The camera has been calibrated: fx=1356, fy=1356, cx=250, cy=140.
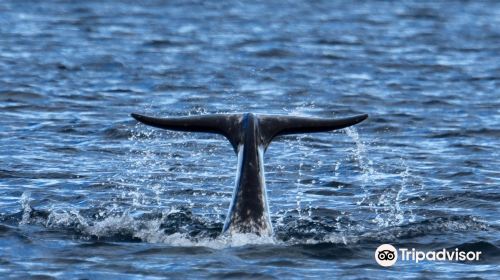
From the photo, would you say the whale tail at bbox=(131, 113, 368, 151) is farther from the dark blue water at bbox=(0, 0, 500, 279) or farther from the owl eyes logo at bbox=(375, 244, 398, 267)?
the owl eyes logo at bbox=(375, 244, 398, 267)

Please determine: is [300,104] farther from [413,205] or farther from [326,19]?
[326,19]

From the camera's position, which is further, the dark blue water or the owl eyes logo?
the dark blue water

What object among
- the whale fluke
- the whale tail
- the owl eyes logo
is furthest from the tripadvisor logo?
the whale tail

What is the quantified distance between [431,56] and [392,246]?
22.8m

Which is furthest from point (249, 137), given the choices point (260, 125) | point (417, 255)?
point (417, 255)

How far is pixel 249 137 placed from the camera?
653 inches

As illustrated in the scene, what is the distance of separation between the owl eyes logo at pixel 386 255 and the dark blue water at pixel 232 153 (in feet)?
0.43

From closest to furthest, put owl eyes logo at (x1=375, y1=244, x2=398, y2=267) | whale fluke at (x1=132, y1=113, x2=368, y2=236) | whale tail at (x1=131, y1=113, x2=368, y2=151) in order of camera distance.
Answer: owl eyes logo at (x1=375, y1=244, x2=398, y2=267) < whale fluke at (x1=132, y1=113, x2=368, y2=236) < whale tail at (x1=131, y1=113, x2=368, y2=151)

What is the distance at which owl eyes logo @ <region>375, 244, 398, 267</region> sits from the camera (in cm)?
1578

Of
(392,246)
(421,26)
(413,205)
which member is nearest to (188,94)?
(413,205)

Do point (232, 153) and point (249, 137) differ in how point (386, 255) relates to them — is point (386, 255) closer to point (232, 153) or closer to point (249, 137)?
point (249, 137)

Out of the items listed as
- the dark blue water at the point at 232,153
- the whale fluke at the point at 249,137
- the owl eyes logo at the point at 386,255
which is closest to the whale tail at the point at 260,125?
the whale fluke at the point at 249,137

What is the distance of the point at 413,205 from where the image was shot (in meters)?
19.5

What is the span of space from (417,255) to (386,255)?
41 centimetres
